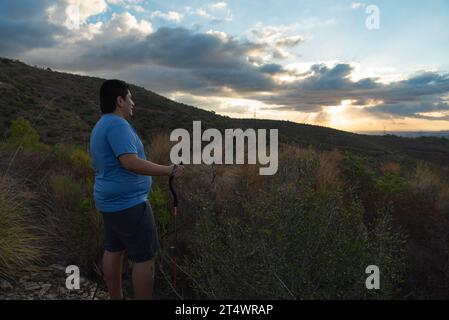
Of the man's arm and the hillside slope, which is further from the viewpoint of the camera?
the hillside slope

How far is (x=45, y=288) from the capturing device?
4.15m

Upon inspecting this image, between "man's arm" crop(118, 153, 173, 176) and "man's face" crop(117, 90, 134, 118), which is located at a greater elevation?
"man's face" crop(117, 90, 134, 118)

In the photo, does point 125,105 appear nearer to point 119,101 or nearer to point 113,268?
point 119,101

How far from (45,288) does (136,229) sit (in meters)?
1.82

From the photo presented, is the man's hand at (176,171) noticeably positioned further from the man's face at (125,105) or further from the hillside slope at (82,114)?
the hillside slope at (82,114)

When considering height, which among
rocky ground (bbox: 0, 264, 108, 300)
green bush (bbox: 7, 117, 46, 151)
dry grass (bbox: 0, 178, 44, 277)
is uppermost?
green bush (bbox: 7, 117, 46, 151)

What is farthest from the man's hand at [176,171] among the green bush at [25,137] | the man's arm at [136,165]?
the green bush at [25,137]

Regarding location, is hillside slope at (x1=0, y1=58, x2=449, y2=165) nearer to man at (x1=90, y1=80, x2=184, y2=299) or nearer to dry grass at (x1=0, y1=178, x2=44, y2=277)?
dry grass at (x1=0, y1=178, x2=44, y2=277)

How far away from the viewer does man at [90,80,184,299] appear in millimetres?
2922

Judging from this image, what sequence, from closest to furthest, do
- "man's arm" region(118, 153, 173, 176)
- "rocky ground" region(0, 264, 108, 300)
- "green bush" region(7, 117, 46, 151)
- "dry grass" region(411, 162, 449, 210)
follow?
"man's arm" region(118, 153, 173, 176) → "rocky ground" region(0, 264, 108, 300) → "dry grass" region(411, 162, 449, 210) → "green bush" region(7, 117, 46, 151)

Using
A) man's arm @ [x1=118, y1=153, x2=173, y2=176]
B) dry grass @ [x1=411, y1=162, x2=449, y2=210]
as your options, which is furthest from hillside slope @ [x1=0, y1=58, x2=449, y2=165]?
man's arm @ [x1=118, y1=153, x2=173, y2=176]

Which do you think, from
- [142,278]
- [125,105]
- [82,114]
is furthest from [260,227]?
[82,114]

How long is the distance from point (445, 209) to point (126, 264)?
5.30 meters
